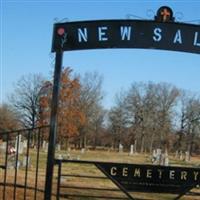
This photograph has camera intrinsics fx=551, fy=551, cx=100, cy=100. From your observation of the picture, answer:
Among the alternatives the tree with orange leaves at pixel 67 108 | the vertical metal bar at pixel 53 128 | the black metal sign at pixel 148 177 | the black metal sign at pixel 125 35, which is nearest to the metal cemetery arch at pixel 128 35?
the black metal sign at pixel 125 35

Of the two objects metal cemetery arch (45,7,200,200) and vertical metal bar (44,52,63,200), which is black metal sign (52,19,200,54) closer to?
metal cemetery arch (45,7,200,200)

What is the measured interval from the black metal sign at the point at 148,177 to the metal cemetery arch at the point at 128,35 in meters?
2.02

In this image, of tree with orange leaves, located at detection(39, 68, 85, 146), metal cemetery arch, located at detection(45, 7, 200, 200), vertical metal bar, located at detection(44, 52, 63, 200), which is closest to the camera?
vertical metal bar, located at detection(44, 52, 63, 200)

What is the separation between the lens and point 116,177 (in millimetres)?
9148

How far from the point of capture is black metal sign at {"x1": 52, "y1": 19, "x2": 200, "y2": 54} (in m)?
9.31

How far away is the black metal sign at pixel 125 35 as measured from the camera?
931cm

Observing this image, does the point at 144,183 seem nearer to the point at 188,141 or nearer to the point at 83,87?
the point at 83,87

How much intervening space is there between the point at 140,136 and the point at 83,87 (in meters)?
16.6

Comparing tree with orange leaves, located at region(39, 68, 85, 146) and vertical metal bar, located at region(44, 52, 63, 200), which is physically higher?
tree with orange leaves, located at region(39, 68, 85, 146)

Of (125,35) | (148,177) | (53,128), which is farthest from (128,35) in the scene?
(148,177)

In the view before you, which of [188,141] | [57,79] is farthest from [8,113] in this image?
[57,79]

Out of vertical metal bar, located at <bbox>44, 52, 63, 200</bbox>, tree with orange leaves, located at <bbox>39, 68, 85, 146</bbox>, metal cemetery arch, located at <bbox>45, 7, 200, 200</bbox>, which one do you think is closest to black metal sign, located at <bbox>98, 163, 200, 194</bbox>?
vertical metal bar, located at <bbox>44, 52, 63, 200</bbox>

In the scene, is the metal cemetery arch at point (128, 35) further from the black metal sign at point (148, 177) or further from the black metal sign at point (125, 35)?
the black metal sign at point (148, 177)

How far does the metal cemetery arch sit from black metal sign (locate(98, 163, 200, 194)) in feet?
6.63
